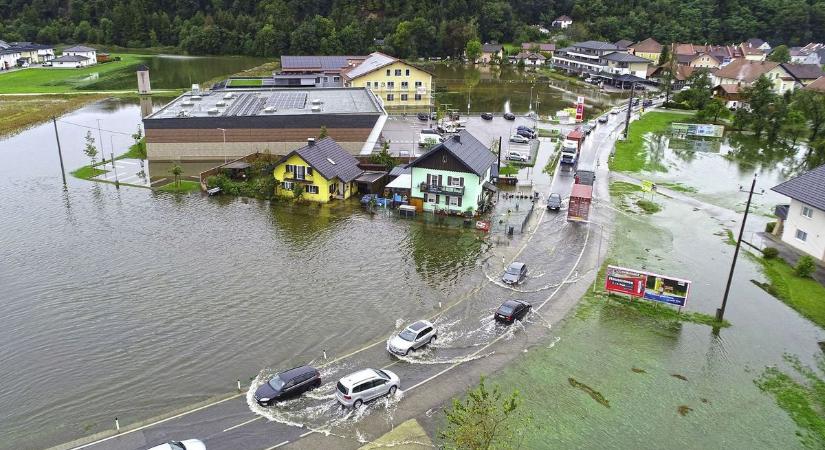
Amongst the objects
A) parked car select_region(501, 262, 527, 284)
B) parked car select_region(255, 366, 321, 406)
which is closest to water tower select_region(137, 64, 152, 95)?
parked car select_region(501, 262, 527, 284)

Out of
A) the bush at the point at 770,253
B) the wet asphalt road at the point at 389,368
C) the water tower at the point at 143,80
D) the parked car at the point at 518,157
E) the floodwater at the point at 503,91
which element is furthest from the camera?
the water tower at the point at 143,80

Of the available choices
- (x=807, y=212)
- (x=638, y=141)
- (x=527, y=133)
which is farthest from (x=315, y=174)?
(x=638, y=141)

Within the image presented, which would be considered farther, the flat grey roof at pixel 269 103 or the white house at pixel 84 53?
the white house at pixel 84 53

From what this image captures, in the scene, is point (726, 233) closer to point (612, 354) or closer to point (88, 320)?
point (612, 354)

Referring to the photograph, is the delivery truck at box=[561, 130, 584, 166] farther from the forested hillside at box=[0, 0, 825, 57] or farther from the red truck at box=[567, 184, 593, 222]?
the forested hillside at box=[0, 0, 825, 57]

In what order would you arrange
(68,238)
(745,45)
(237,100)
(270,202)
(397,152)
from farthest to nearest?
(745,45)
(237,100)
(397,152)
(270,202)
(68,238)

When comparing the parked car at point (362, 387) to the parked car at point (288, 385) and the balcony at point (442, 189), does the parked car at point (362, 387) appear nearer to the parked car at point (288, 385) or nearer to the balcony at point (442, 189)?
the parked car at point (288, 385)

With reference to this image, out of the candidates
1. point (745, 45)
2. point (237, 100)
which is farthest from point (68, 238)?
point (745, 45)

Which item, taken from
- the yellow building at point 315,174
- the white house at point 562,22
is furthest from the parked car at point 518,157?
the white house at point 562,22
